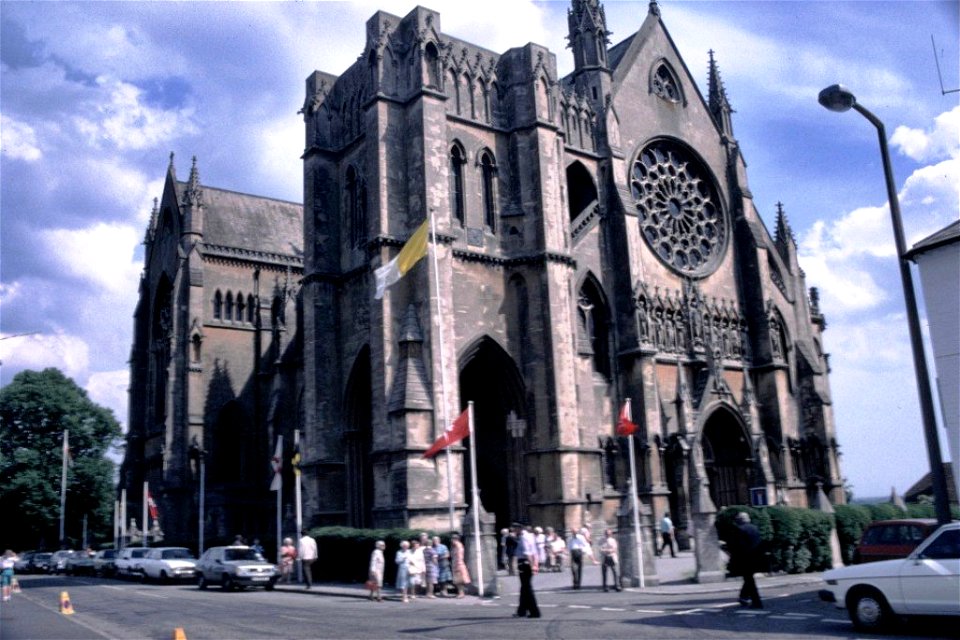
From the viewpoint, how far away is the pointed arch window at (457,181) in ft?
109

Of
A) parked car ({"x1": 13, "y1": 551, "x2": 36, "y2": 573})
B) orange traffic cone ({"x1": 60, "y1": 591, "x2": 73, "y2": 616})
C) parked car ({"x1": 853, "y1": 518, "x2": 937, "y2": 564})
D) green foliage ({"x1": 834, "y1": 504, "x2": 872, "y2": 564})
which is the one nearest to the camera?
parked car ({"x1": 853, "y1": 518, "x2": 937, "y2": 564})

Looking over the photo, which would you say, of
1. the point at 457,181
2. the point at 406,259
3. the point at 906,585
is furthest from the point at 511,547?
the point at 457,181

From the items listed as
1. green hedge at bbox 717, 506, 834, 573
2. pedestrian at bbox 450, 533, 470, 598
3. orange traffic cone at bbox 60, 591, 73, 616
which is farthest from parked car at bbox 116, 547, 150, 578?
green hedge at bbox 717, 506, 834, 573

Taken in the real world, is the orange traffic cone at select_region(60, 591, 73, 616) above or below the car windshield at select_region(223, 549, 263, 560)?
below

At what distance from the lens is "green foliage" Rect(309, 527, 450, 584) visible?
25.2 metres

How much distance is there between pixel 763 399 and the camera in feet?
133

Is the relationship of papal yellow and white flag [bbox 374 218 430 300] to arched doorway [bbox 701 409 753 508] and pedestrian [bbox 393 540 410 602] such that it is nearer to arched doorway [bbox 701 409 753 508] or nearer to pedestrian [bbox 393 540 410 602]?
pedestrian [bbox 393 540 410 602]

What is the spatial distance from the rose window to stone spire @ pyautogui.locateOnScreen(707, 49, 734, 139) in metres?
3.46

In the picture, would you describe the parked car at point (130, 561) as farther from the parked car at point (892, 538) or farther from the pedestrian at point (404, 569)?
the parked car at point (892, 538)

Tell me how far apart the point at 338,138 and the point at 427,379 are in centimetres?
1233

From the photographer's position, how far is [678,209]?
138 ft

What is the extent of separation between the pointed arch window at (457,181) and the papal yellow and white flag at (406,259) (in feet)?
21.5

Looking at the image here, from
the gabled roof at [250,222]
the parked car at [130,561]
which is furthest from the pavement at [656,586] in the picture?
the gabled roof at [250,222]

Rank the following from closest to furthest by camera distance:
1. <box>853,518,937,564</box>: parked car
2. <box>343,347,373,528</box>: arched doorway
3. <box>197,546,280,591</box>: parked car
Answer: <box>853,518,937,564</box>: parked car
<box>197,546,280,591</box>: parked car
<box>343,347,373,528</box>: arched doorway
